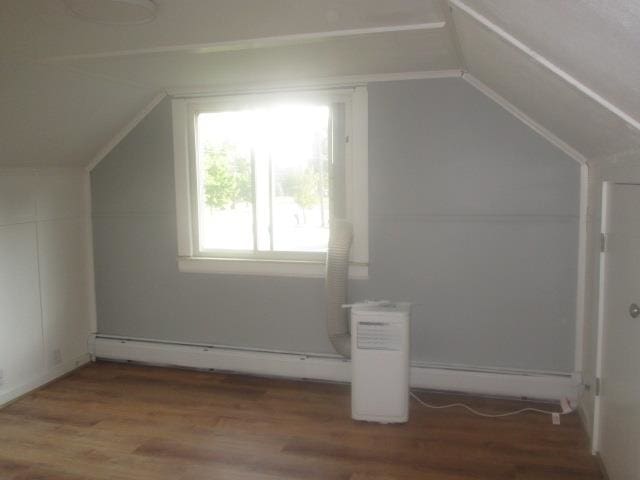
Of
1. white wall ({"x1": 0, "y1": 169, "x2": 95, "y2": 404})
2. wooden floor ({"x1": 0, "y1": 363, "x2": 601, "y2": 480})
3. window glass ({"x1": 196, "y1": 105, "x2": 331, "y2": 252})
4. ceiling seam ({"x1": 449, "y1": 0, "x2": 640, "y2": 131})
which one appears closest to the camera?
ceiling seam ({"x1": 449, "y1": 0, "x2": 640, "y2": 131})

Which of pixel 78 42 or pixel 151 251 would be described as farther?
pixel 151 251

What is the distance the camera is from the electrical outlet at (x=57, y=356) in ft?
13.8

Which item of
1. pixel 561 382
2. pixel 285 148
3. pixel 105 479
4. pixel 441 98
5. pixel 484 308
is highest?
pixel 441 98

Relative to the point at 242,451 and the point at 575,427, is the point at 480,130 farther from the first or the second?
the point at 242,451

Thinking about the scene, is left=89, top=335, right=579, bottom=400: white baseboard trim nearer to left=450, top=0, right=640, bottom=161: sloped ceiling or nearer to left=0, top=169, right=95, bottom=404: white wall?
left=0, top=169, right=95, bottom=404: white wall

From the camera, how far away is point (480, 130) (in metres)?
3.56

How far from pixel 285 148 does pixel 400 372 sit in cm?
180

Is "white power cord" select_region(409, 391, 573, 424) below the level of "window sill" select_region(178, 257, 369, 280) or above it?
below

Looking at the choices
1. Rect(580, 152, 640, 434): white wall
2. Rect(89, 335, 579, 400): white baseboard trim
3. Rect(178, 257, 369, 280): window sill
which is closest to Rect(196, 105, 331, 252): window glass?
Rect(178, 257, 369, 280): window sill

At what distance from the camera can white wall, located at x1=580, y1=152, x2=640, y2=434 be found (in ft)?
9.75

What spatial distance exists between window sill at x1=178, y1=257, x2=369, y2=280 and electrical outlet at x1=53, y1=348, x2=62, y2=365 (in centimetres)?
112

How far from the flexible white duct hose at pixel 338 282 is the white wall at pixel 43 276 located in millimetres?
2131

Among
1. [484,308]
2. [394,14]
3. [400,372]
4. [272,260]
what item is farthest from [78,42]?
[484,308]

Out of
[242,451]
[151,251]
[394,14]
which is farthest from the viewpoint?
[151,251]
